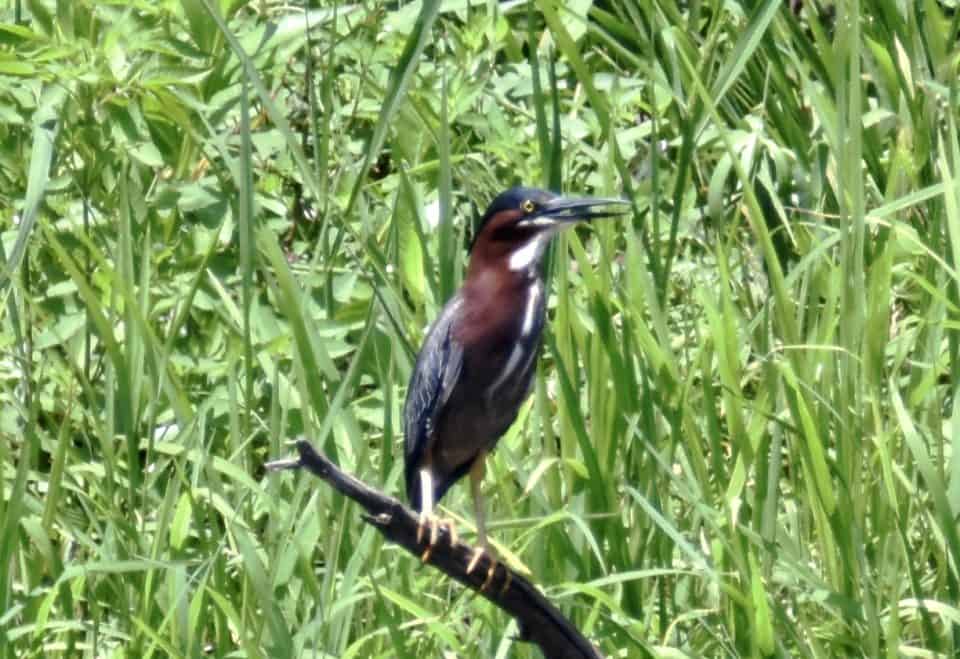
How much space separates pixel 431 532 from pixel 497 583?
115 millimetres

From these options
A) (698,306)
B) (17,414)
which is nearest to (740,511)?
(698,306)

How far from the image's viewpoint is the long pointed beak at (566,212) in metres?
2.96

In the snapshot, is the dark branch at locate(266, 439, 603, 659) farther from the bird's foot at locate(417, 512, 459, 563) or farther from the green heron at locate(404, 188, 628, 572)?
the green heron at locate(404, 188, 628, 572)

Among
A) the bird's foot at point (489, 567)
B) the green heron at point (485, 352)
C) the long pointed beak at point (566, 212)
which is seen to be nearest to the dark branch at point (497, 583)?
the bird's foot at point (489, 567)

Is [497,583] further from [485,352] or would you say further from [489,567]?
[485,352]

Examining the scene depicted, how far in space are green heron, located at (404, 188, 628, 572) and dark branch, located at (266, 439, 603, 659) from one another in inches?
13.5

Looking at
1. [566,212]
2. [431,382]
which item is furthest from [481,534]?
[566,212]

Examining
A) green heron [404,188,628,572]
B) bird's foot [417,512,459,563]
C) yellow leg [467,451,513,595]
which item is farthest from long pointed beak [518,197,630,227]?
bird's foot [417,512,459,563]

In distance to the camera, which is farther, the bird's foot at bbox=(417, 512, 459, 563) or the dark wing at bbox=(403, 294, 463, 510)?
the dark wing at bbox=(403, 294, 463, 510)

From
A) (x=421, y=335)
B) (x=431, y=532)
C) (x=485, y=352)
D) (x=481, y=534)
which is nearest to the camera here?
(x=431, y=532)

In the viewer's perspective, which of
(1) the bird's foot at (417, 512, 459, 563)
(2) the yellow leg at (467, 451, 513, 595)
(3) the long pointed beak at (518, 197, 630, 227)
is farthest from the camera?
(3) the long pointed beak at (518, 197, 630, 227)

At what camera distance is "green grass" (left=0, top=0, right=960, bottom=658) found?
276 centimetres

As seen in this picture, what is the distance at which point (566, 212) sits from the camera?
3023 millimetres

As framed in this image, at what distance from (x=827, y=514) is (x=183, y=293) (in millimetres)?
1279
